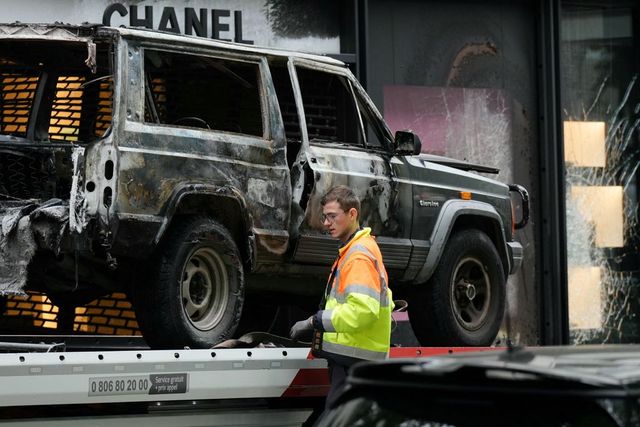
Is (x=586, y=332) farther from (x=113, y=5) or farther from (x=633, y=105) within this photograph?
(x=113, y=5)

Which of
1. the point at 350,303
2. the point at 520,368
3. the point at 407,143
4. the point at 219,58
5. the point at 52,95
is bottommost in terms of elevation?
the point at 520,368

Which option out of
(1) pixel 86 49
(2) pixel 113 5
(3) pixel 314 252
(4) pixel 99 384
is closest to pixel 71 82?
(1) pixel 86 49

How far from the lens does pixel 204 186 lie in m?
7.88

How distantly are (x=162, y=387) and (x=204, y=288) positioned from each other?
1.59 meters

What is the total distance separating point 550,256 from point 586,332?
106 cm

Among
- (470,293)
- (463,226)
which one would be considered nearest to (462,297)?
(470,293)

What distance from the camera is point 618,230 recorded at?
1647 cm

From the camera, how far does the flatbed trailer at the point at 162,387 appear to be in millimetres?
6016

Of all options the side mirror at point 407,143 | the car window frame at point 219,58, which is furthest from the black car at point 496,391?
the side mirror at point 407,143

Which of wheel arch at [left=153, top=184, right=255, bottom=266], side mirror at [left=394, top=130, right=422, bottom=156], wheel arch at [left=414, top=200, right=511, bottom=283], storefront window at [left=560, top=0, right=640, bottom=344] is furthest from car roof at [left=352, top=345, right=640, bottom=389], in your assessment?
storefront window at [left=560, top=0, right=640, bottom=344]

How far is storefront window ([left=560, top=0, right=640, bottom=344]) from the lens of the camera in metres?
16.2

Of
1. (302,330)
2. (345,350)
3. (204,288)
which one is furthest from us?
(204,288)

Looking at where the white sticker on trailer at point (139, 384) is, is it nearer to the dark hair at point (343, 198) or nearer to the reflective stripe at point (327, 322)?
the reflective stripe at point (327, 322)

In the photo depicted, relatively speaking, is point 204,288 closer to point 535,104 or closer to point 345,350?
point 345,350
